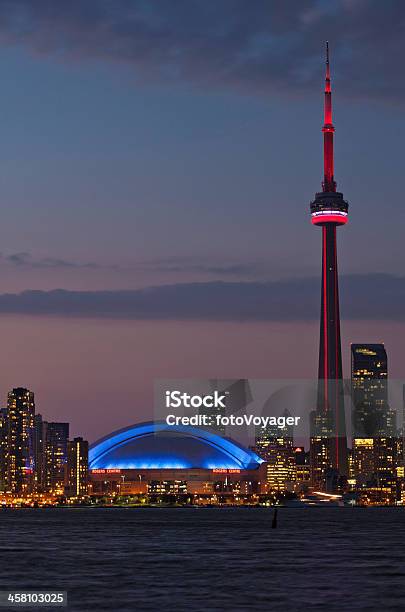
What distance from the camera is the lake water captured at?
71.3 meters

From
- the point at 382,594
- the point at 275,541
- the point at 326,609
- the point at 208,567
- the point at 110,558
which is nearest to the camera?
→ the point at 326,609

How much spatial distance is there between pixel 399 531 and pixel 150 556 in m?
67.6

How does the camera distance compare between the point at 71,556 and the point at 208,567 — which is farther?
the point at 71,556

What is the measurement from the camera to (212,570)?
298 feet

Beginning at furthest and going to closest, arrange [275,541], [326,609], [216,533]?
[216,533]
[275,541]
[326,609]

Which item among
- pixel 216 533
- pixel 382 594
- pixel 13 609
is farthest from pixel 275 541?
pixel 13 609

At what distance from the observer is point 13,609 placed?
208ft

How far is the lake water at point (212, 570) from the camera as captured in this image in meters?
71.3

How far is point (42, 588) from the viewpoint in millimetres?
77500

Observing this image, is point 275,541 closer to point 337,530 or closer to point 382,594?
point 337,530

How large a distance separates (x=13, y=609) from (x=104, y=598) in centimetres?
908

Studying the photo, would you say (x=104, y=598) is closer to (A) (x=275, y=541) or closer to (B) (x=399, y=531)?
(A) (x=275, y=541)

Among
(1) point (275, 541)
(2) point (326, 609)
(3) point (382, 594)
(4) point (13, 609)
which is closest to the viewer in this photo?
(4) point (13, 609)

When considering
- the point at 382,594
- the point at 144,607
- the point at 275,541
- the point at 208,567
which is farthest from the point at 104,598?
the point at 275,541
